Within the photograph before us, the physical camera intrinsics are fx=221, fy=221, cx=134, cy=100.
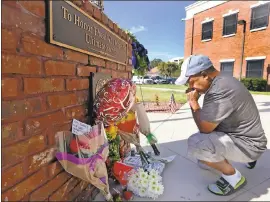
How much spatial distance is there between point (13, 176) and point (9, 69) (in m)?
0.53

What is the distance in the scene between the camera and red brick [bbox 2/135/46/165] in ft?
3.47

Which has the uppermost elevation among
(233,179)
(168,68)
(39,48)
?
(168,68)

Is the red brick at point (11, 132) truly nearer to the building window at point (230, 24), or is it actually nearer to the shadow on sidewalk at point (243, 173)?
the shadow on sidewalk at point (243, 173)

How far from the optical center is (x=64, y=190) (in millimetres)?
1528

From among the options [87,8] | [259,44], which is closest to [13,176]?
[87,8]

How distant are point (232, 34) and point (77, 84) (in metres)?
16.7

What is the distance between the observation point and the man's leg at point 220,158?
1.92 metres

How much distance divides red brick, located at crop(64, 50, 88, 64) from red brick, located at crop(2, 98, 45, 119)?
1.36 feet

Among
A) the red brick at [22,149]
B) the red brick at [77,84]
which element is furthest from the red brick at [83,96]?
the red brick at [22,149]

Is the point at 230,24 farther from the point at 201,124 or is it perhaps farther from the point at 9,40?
the point at 9,40

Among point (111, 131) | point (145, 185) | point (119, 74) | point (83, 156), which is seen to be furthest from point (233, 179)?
point (119, 74)

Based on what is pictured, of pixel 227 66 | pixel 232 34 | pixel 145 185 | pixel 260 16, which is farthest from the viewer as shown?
pixel 227 66

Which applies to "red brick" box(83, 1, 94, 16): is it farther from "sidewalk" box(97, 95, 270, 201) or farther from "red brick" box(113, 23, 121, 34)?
"sidewalk" box(97, 95, 270, 201)

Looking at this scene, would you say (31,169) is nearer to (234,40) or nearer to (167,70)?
(234,40)
